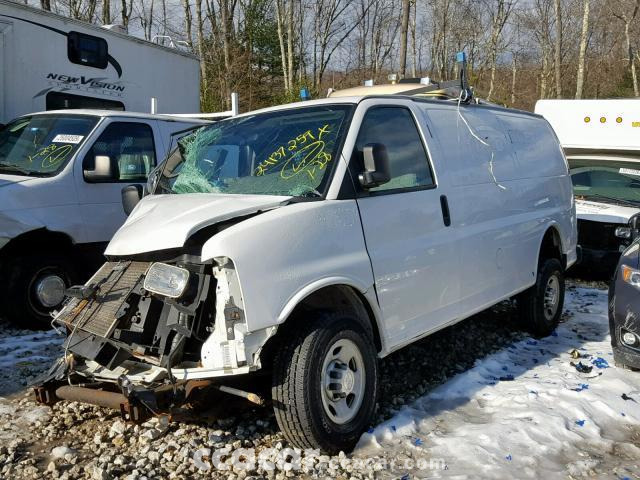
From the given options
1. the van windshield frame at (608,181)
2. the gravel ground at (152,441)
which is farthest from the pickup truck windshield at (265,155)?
the van windshield frame at (608,181)

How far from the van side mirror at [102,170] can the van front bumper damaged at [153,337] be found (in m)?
2.62

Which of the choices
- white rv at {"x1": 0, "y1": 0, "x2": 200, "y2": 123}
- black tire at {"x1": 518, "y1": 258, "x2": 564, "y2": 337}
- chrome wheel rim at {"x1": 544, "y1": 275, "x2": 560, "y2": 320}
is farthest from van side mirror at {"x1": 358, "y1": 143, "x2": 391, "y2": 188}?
white rv at {"x1": 0, "y1": 0, "x2": 200, "y2": 123}

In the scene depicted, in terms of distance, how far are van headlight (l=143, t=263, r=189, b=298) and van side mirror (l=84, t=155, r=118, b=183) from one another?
3103 millimetres

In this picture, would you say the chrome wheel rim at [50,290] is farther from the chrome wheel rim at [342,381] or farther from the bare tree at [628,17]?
the bare tree at [628,17]

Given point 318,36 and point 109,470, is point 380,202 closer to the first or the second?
point 109,470

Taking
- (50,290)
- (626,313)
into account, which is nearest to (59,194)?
(50,290)

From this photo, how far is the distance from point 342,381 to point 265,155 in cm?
162

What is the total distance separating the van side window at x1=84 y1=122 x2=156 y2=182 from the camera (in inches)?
268

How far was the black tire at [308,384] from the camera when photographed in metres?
3.58

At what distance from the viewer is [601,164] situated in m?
10.4

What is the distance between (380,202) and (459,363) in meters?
2.15

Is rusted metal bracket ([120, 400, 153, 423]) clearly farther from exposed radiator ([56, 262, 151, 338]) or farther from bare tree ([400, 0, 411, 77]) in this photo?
bare tree ([400, 0, 411, 77])

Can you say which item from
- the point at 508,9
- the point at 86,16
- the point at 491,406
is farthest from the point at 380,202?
the point at 508,9

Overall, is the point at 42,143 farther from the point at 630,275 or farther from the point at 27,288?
the point at 630,275
